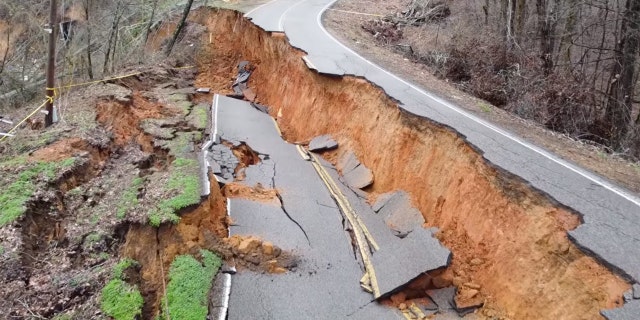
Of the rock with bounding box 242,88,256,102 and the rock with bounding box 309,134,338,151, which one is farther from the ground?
the rock with bounding box 309,134,338,151

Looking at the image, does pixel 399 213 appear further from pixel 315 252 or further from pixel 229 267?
pixel 229 267

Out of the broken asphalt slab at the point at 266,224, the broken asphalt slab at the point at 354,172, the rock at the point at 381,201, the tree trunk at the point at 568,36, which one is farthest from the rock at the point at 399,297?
the tree trunk at the point at 568,36

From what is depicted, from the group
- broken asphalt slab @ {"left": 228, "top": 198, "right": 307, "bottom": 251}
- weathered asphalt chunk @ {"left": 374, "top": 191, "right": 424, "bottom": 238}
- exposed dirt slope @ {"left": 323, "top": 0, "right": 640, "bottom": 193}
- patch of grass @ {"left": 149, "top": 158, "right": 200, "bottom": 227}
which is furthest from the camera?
exposed dirt slope @ {"left": 323, "top": 0, "right": 640, "bottom": 193}

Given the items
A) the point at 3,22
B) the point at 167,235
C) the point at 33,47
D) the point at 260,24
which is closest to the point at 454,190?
the point at 167,235

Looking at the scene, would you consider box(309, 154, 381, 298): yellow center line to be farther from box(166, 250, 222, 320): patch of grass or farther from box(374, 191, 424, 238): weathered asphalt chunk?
box(166, 250, 222, 320): patch of grass

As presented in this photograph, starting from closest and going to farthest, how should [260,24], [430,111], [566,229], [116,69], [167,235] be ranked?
[566,229] → [167,235] → [430,111] → [116,69] → [260,24]

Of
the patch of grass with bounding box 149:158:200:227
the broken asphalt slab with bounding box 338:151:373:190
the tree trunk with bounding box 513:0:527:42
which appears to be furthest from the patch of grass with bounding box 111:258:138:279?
the tree trunk with bounding box 513:0:527:42

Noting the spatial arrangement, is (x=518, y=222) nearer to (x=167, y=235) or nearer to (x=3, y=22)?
(x=167, y=235)
